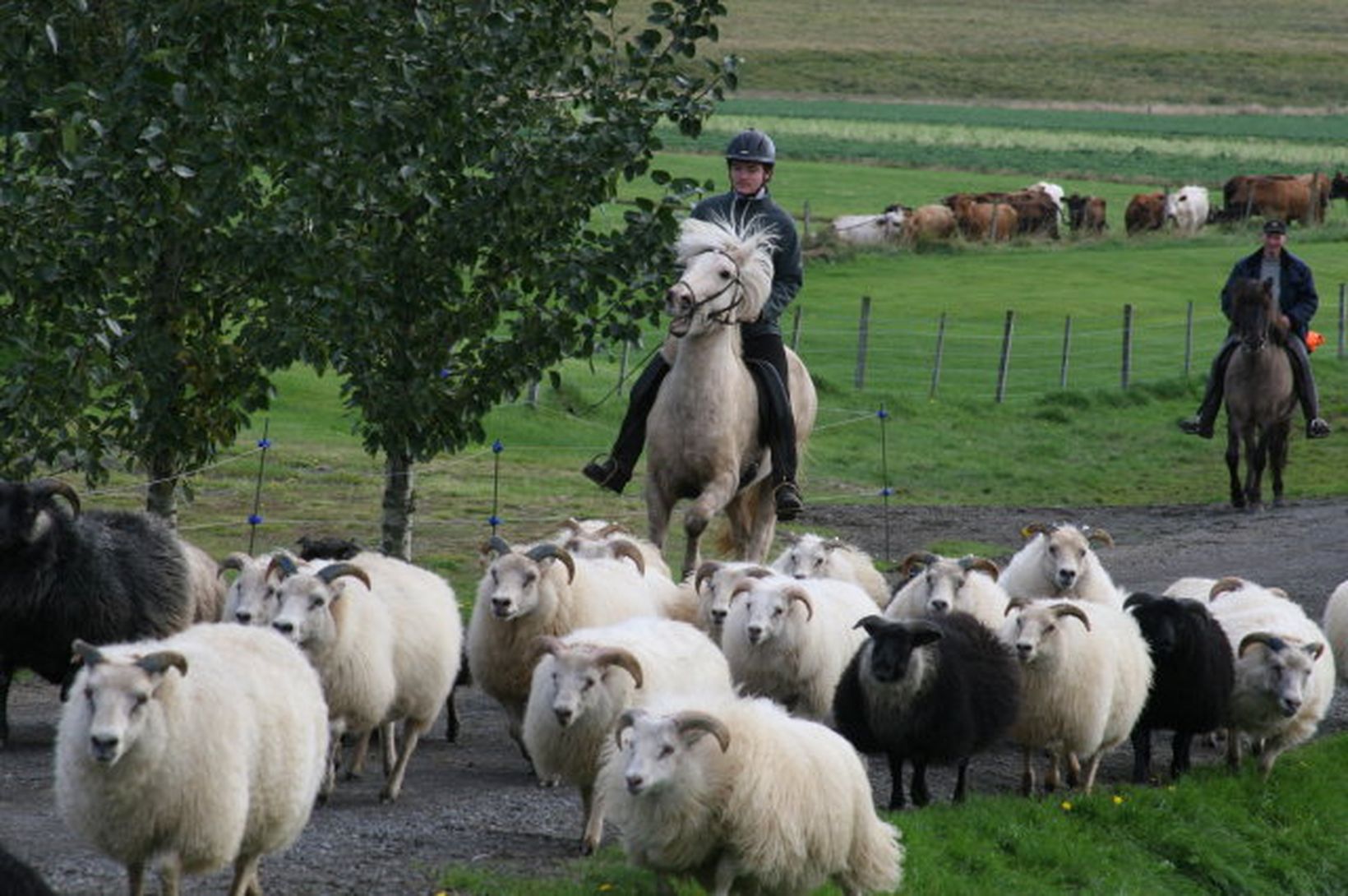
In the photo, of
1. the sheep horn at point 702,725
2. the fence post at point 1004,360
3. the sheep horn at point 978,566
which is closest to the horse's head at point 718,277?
the sheep horn at point 978,566

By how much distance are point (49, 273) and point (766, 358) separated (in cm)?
548

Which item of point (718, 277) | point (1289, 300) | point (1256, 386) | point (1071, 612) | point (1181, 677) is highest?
point (718, 277)

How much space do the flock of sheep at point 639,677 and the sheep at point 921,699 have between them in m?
0.02

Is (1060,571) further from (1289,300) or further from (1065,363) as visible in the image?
(1065,363)

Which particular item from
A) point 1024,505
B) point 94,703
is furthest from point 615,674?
point 1024,505

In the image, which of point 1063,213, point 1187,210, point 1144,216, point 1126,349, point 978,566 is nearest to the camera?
point 978,566

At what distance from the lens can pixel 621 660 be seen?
11484mm

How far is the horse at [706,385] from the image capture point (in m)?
15.6

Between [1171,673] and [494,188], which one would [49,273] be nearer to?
[494,188]

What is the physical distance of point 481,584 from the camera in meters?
13.9

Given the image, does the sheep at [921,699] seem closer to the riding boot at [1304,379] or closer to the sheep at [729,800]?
the sheep at [729,800]

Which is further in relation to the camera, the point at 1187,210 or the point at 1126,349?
the point at 1187,210

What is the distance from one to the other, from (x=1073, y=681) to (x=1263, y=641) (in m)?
1.89

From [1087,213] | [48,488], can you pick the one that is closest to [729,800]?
[48,488]
